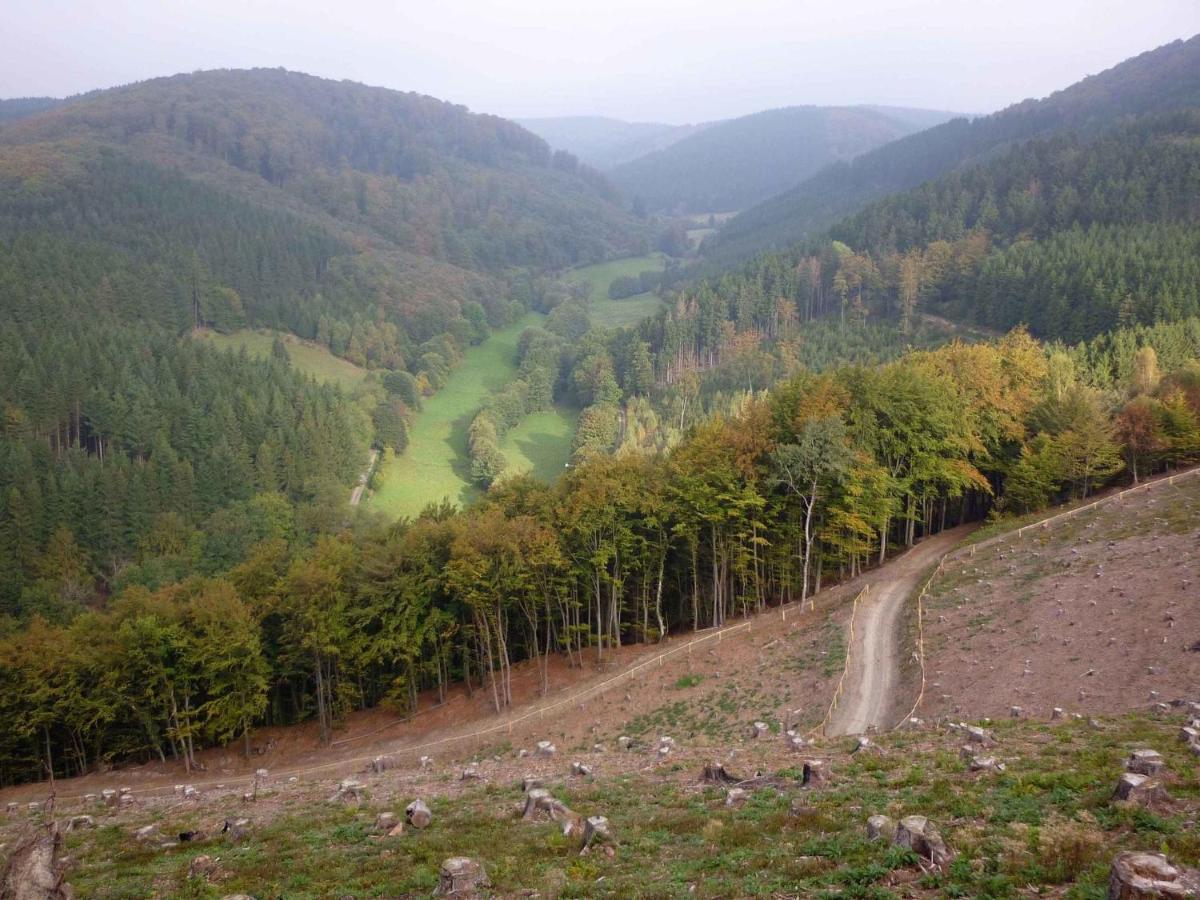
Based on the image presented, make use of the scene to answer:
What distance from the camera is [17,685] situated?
4541cm

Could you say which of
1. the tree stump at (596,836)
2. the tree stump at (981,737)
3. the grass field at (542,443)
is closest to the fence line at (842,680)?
the tree stump at (981,737)

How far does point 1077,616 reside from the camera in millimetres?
36375

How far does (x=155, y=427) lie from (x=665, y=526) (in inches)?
3373

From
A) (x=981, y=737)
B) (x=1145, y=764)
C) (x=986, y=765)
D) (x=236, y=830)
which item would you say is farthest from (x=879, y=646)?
(x=236, y=830)

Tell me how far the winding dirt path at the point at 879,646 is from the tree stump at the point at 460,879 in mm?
21816

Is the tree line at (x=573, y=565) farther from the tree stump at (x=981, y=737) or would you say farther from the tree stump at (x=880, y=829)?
the tree stump at (x=880, y=829)

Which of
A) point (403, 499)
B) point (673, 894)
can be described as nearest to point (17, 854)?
point (673, 894)

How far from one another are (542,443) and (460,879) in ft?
409

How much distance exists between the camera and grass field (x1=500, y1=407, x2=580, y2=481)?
128 metres

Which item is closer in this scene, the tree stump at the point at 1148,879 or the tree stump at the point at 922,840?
the tree stump at the point at 1148,879

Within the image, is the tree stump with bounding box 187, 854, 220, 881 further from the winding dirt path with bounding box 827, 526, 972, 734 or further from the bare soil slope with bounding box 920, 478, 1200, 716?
the bare soil slope with bounding box 920, 478, 1200, 716

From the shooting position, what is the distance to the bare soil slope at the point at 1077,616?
3042cm

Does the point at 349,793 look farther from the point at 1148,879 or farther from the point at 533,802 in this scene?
the point at 1148,879

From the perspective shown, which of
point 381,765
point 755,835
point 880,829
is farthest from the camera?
point 381,765
